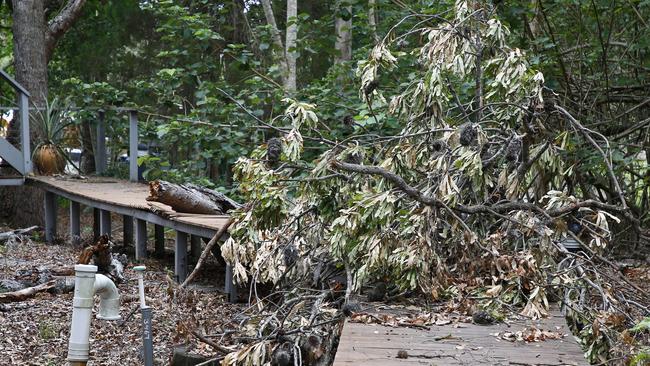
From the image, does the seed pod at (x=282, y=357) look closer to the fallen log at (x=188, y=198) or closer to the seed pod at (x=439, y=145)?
the seed pod at (x=439, y=145)

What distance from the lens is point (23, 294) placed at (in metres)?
7.38

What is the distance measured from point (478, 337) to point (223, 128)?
6375 millimetres

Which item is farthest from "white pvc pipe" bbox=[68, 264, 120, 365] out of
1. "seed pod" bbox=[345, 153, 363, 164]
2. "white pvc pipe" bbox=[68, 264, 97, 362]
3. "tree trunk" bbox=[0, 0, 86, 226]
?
"tree trunk" bbox=[0, 0, 86, 226]

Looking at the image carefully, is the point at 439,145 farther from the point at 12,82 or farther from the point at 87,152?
the point at 87,152

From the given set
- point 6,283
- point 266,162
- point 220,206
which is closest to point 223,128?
point 220,206

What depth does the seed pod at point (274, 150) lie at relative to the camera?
6.27 m

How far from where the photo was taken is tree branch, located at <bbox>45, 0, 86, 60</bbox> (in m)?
14.5

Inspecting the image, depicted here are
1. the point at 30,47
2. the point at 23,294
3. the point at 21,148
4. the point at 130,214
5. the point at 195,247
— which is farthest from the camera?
the point at 30,47

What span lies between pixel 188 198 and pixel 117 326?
6.44ft

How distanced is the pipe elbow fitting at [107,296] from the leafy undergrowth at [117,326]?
0.42 meters

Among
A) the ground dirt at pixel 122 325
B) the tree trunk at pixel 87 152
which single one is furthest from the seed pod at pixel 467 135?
the tree trunk at pixel 87 152

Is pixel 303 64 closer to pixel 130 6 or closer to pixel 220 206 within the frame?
pixel 130 6

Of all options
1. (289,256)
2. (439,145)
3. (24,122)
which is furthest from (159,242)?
(439,145)

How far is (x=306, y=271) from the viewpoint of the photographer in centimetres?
598
